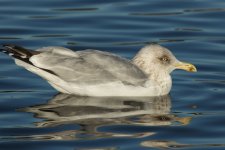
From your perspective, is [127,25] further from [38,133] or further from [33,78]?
[38,133]

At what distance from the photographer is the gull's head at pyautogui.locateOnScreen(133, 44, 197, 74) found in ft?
46.2

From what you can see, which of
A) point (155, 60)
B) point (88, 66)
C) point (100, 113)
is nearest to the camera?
point (100, 113)

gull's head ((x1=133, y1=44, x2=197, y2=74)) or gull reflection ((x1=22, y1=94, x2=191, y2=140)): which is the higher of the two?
gull's head ((x1=133, y1=44, x2=197, y2=74))

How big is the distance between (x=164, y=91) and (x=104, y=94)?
3.09ft

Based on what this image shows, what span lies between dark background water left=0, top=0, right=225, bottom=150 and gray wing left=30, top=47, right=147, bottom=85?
1.03 ft

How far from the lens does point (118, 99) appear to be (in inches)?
542

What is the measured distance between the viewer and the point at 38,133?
11.8m

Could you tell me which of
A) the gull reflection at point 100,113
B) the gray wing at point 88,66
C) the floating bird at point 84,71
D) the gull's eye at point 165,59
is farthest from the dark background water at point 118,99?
the gull's eye at point 165,59

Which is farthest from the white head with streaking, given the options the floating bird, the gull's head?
the floating bird

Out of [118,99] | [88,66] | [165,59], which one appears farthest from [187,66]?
[88,66]

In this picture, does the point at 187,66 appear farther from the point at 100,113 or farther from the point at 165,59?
the point at 100,113

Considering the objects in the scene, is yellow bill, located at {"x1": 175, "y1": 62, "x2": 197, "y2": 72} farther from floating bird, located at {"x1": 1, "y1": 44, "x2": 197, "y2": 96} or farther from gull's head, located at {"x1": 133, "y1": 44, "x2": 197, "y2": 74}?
floating bird, located at {"x1": 1, "y1": 44, "x2": 197, "y2": 96}

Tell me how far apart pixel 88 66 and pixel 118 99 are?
0.64 metres

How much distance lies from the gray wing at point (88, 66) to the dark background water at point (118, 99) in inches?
12.3
